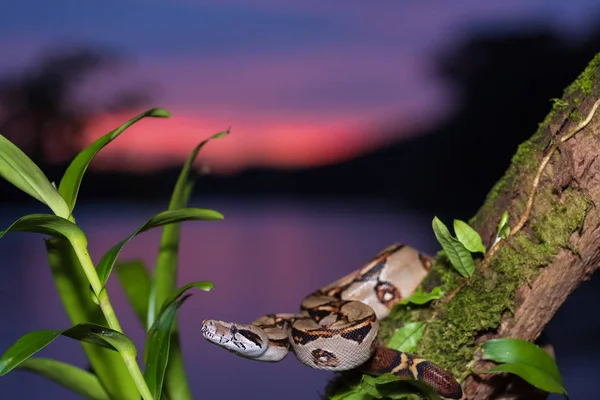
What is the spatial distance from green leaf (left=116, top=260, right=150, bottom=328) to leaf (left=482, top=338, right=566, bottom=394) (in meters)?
1.66

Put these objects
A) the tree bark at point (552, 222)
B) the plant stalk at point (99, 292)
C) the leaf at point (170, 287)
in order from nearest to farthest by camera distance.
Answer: the plant stalk at point (99, 292)
the tree bark at point (552, 222)
the leaf at point (170, 287)

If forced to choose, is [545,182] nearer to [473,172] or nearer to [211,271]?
[473,172]

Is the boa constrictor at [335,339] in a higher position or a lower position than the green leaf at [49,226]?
lower

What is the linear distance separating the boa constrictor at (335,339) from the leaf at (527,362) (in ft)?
1.08

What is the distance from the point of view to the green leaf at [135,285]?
113 inches

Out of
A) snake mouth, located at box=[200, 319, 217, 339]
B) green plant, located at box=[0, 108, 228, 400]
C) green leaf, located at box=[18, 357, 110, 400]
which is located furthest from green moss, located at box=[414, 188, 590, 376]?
green leaf, located at box=[18, 357, 110, 400]

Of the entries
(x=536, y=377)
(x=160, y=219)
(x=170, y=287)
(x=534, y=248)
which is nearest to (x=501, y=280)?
(x=534, y=248)

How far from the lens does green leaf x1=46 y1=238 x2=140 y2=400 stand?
2.34 meters

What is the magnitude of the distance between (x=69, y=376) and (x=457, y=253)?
1827 millimetres

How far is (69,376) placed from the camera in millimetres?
2578

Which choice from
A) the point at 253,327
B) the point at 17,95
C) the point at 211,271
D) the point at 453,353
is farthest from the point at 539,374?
the point at 17,95

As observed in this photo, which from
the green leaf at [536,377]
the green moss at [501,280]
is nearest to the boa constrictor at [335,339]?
the green moss at [501,280]

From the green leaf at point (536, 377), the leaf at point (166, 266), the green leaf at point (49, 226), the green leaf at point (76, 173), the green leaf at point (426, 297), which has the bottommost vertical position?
the green leaf at point (536, 377)

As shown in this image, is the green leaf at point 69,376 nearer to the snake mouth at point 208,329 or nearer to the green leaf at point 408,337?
the snake mouth at point 208,329
